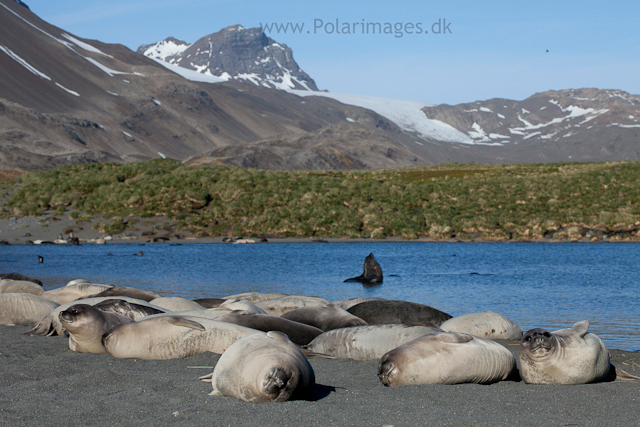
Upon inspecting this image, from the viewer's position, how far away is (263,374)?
5.39 metres

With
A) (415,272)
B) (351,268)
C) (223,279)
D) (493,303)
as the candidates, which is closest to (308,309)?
(493,303)

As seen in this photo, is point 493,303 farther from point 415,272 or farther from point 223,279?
point 223,279

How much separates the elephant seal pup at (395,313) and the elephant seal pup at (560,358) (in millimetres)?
3579

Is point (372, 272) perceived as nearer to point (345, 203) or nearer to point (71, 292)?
point (71, 292)

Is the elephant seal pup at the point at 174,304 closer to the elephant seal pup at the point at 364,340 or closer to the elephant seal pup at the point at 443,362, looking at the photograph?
the elephant seal pup at the point at 364,340

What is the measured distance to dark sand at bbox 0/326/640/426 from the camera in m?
4.93

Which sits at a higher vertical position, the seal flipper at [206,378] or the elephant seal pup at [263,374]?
the elephant seal pup at [263,374]

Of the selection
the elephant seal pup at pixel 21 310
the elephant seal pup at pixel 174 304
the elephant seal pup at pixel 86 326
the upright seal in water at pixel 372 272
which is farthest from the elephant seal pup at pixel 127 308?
the upright seal in water at pixel 372 272

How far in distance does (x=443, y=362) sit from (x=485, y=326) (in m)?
3.05

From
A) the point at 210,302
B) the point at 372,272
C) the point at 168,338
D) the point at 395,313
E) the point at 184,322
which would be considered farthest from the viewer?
the point at 372,272

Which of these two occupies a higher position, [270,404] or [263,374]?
[263,374]

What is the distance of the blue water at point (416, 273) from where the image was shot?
44.9 feet

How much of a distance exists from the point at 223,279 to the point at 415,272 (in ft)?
22.9

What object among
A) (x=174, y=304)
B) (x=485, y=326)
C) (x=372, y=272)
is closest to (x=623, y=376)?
(x=485, y=326)
